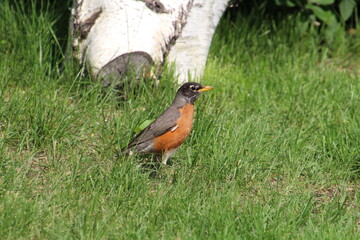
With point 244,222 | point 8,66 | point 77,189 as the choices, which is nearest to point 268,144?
point 244,222

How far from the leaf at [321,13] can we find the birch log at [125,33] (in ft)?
6.52

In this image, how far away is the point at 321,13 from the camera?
7.99m

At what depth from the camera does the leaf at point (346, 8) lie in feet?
25.8

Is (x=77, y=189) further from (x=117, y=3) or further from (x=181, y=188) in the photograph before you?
(x=117, y=3)

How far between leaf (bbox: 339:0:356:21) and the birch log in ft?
7.37

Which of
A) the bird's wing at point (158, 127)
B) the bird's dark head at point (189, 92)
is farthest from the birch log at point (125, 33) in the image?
the bird's wing at point (158, 127)

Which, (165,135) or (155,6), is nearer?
(165,135)

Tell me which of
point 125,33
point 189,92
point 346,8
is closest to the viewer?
point 189,92

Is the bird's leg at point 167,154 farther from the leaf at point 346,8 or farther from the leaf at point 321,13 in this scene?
the leaf at point 346,8

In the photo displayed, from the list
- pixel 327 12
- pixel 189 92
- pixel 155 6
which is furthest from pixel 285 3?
pixel 189 92

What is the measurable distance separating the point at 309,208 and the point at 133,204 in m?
1.28

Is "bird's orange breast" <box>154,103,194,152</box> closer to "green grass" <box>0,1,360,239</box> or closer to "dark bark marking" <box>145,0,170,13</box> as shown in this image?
"green grass" <box>0,1,360,239</box>

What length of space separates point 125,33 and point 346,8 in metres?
3.21

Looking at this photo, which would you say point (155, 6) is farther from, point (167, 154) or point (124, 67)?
point (167, 154)
